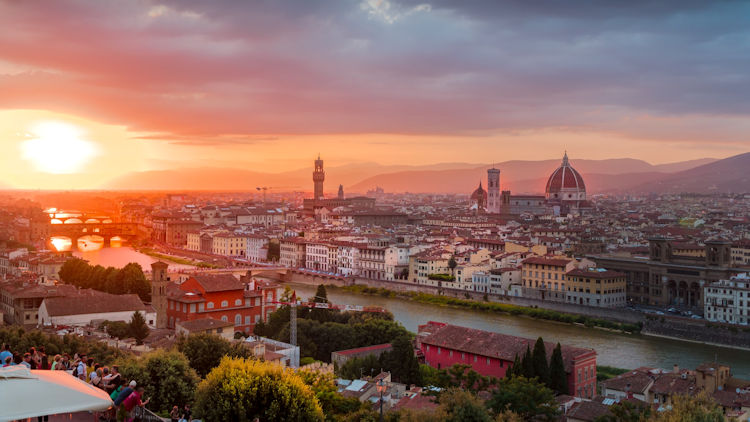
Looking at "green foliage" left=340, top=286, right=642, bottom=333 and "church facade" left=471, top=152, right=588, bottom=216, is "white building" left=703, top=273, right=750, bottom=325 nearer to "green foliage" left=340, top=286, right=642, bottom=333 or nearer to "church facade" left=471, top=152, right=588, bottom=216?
"green foliage" left=340, top=286, right=642, bottom=333

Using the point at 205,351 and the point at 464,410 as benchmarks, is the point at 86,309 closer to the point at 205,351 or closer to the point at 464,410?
the point at 205,351

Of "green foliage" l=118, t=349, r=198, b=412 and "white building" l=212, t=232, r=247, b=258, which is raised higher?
"green foliage" l=118, t=349, r=198, b=412

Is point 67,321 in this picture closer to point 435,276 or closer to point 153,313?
point 153,313

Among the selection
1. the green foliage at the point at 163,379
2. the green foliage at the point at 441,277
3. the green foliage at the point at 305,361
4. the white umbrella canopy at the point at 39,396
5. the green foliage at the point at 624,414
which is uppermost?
the white umbrella canopy at the point at 39,396

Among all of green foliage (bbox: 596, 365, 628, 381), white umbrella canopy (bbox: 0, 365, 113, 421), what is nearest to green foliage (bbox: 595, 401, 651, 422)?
green foliage (bbox: 596, 365, 628, 381)

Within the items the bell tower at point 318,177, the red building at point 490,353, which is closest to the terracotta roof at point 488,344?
the red building at point 490,353

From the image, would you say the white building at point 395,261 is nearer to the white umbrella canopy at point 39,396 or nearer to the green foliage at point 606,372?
the green foliage at point 606,372
